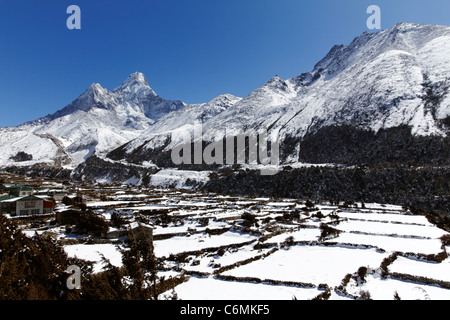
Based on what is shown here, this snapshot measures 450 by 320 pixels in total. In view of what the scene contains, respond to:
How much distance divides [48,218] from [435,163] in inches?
3568

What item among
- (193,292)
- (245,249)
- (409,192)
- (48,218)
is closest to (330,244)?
(245,249)

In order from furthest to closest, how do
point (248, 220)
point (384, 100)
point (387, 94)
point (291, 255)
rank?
point (387, 94)
point (384, 100)
point (248, 220)
point (291, 255)

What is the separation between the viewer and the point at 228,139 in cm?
15325

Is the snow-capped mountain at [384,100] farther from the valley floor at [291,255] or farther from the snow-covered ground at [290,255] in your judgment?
the snow-covered ground at [290,255]

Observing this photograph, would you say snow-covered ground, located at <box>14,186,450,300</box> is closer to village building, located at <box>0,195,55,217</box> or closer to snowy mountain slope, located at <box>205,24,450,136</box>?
village building, located at <box>0,195,55,217</box>

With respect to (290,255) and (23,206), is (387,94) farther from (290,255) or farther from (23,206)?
(23,206)

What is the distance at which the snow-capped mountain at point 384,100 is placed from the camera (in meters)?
102

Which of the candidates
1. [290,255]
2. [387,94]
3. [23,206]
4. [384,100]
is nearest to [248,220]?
[290,255]

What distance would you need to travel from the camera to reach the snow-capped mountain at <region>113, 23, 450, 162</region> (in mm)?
101750

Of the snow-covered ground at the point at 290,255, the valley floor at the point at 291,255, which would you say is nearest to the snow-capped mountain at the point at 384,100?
the valley floor at the point at 291,255

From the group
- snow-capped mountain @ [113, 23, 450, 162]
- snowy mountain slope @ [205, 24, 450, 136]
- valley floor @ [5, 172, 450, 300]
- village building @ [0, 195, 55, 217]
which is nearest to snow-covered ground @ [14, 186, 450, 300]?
valley floor @ [5, 172, 450, 300]

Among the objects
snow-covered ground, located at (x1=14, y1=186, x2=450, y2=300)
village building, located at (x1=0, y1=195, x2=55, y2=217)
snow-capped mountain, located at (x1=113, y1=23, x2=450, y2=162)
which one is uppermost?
snow-capped mountain, located at (x1=113, y1=23, x2=450, y2=162)

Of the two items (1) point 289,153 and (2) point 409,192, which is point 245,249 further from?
(1) point 289,153

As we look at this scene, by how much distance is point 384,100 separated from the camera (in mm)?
117125
